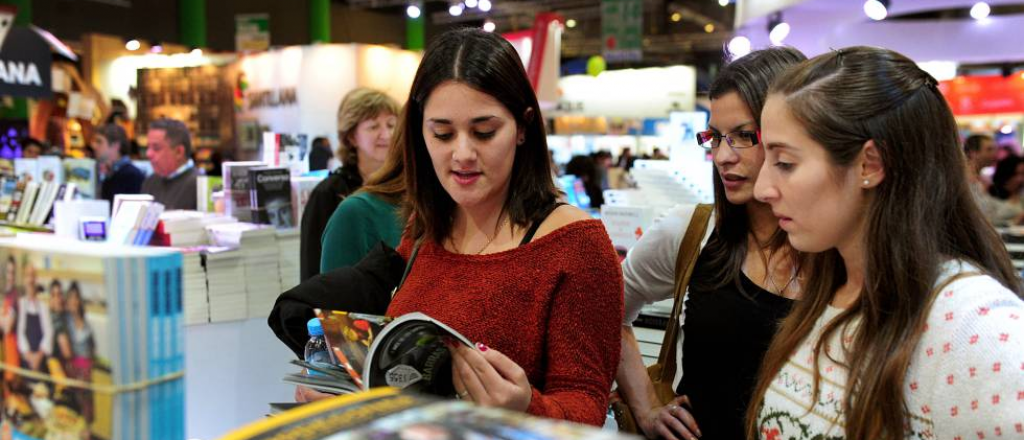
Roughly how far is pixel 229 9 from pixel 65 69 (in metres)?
3.68

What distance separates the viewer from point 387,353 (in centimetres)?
113

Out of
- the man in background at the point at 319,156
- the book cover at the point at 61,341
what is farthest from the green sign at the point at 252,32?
the book cover at the point at 61,341

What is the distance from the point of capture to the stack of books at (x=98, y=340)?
0.88 m

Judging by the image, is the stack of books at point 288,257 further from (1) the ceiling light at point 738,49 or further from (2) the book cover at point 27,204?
(1) the ceiling light at point 738,49

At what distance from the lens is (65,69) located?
15.2 meters

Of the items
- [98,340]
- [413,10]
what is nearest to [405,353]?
[98,340]

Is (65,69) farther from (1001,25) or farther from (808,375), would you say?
(808,375)

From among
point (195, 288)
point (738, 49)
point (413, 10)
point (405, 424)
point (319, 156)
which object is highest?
point (413, 10)

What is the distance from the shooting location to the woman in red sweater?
1443mm

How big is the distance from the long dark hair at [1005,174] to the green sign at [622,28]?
10647mm

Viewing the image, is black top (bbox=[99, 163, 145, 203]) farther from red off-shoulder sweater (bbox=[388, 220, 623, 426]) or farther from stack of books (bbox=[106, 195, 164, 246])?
red off-shoulder sweater (bbox=[388, 220, 623, 426])

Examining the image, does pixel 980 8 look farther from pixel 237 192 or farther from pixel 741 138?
pixel 741 138

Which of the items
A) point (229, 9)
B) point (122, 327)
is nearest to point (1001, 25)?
point (122, 327)

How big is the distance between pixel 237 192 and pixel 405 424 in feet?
13.1
